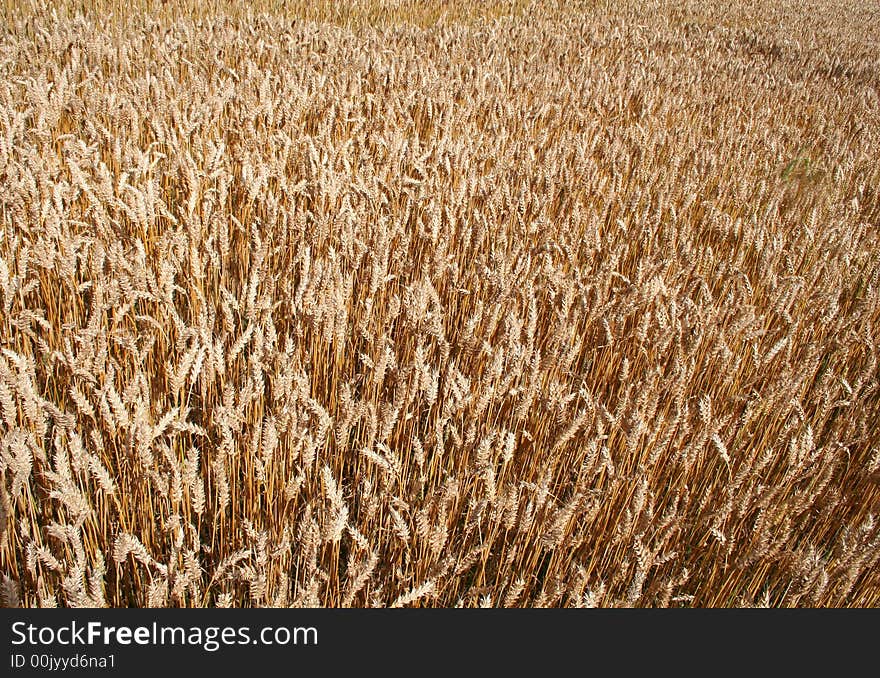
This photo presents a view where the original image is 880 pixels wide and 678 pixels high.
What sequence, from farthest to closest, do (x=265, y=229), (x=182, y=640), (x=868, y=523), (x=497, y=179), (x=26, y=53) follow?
(x=26, y=53), (x=497, y=179), (x=265, y=229), (x=868, y=523), (x=182, y=640)

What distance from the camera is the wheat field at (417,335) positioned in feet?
3.51

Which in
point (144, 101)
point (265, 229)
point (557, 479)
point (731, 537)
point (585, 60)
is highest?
point (585, 60)

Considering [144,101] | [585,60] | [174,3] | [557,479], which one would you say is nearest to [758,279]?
[557,479]

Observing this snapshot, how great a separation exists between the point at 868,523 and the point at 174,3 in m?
5.52

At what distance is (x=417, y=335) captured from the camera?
55.5 inches

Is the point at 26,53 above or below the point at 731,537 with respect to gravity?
above

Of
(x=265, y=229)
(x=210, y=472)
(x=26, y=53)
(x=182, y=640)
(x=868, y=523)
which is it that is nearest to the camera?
(x=182, y=640)

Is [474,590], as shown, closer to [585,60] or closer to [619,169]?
[619,169]

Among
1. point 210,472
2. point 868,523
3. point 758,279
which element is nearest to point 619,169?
point 758,279

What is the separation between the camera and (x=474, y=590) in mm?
1039

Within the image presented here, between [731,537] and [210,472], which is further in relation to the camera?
[210,472]

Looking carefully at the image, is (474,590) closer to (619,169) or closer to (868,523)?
(868,523)

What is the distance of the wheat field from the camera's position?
3.51ft

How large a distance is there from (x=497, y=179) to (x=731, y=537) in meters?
1.76
